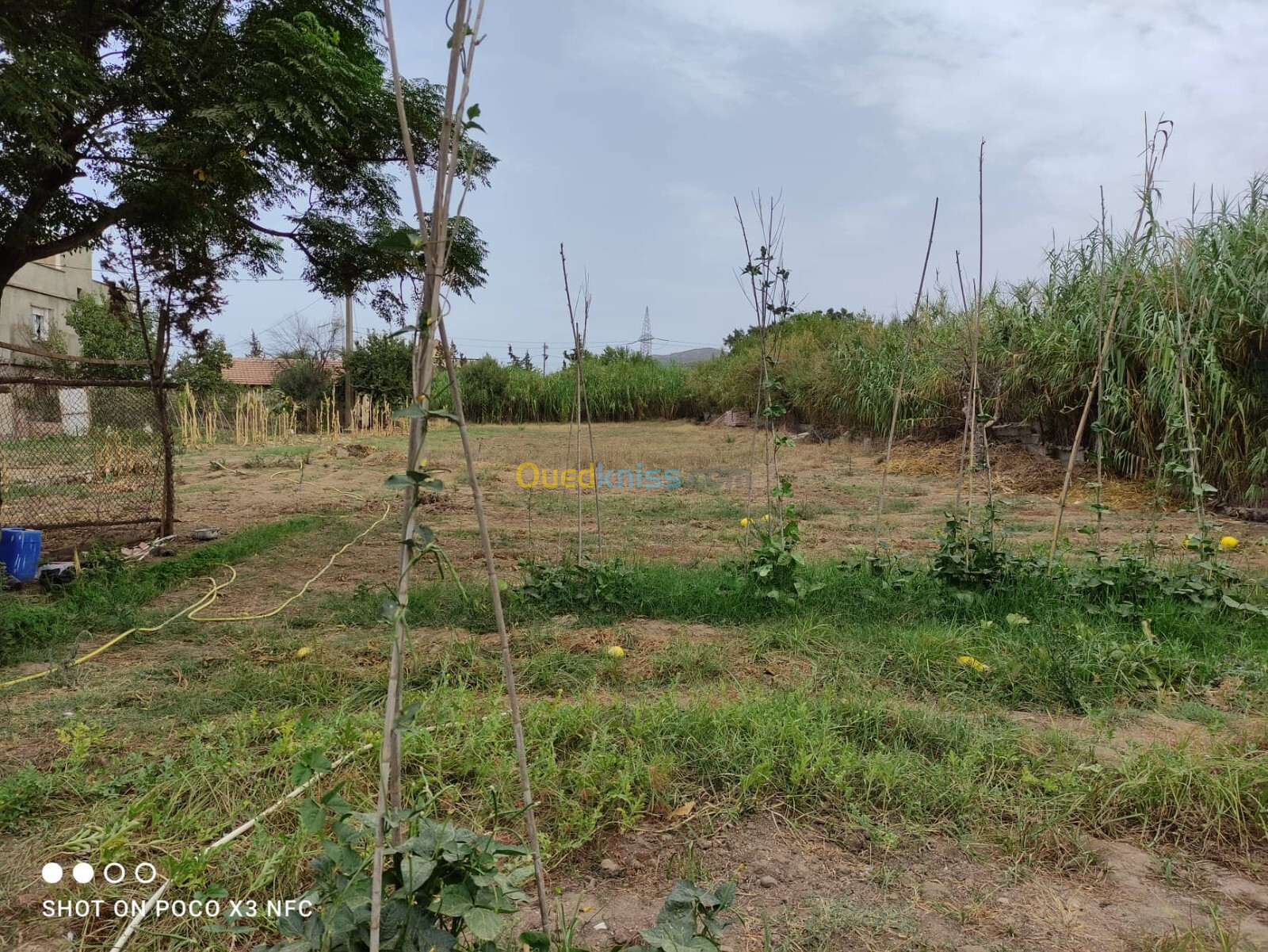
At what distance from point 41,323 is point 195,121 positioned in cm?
2059

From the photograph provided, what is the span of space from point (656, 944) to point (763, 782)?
3.09 feet

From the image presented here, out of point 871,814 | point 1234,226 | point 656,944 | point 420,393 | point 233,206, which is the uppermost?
point 1234,226

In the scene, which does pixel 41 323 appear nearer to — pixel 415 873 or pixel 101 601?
pixel 101 601

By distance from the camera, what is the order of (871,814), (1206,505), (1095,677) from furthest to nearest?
(1206,505) < (1095,677) < (871,814)

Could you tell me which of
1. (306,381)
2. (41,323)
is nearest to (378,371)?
(306,381)

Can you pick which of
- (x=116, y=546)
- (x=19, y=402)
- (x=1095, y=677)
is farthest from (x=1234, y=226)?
(x=19, y=402)

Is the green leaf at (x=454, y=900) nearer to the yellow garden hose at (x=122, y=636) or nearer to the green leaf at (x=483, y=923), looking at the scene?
the green leaf at (x=483, y=923)

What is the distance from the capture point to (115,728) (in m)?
2.38

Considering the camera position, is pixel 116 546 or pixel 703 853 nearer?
pixel 703 853

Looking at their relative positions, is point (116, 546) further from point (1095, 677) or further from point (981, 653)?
point (1095, 677)

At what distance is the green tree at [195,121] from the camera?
3.38 metres

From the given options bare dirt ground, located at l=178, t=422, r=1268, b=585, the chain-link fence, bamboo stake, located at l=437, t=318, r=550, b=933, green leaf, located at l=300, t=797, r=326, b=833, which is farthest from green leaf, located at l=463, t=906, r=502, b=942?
the chain-link fence

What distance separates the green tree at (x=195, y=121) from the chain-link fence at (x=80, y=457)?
1210 mm

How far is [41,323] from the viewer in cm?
1914
